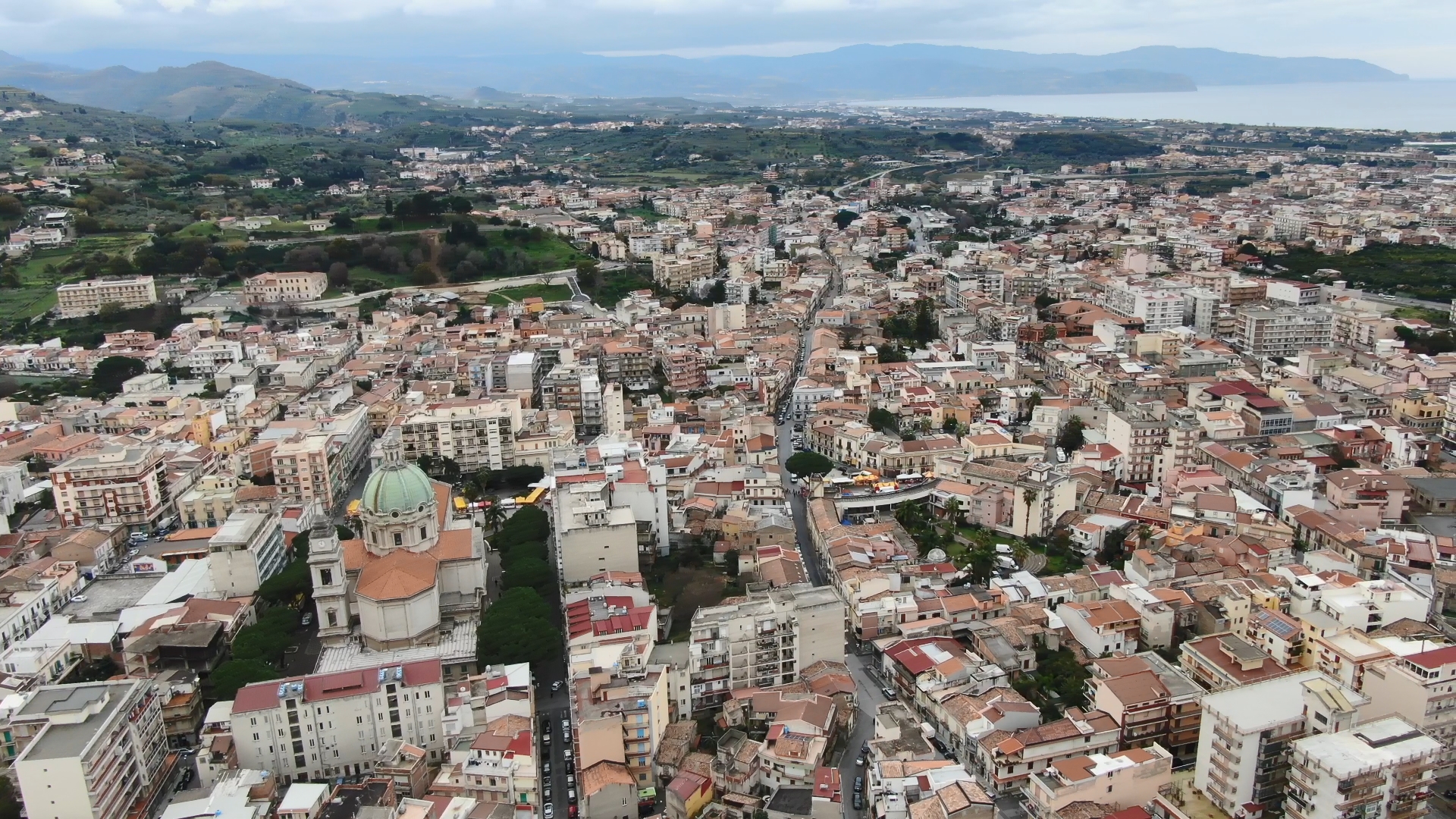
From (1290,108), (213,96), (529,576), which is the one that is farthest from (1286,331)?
(213,96)

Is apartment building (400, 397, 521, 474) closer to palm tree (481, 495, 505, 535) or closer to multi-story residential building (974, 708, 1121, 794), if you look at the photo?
palm tree (481, 495, 505, 535)

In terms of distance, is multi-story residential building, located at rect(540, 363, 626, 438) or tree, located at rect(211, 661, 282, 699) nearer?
tree, located at rect(211, 661, 282, 699)

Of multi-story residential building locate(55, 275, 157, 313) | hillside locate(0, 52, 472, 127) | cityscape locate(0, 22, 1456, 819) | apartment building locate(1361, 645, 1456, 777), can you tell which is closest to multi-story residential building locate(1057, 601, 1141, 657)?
cityscape locate(0, 22, 1456, 819)

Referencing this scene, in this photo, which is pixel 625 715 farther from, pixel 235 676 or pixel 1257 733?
pixel 1257 733

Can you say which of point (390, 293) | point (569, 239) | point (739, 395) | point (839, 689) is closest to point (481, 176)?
point (569, 239)

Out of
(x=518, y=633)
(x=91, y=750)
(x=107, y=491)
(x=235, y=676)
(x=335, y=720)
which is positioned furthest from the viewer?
(x=107, y=491)

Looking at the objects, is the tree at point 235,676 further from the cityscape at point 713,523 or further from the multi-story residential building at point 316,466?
the multi-story residential building at point 316,466
